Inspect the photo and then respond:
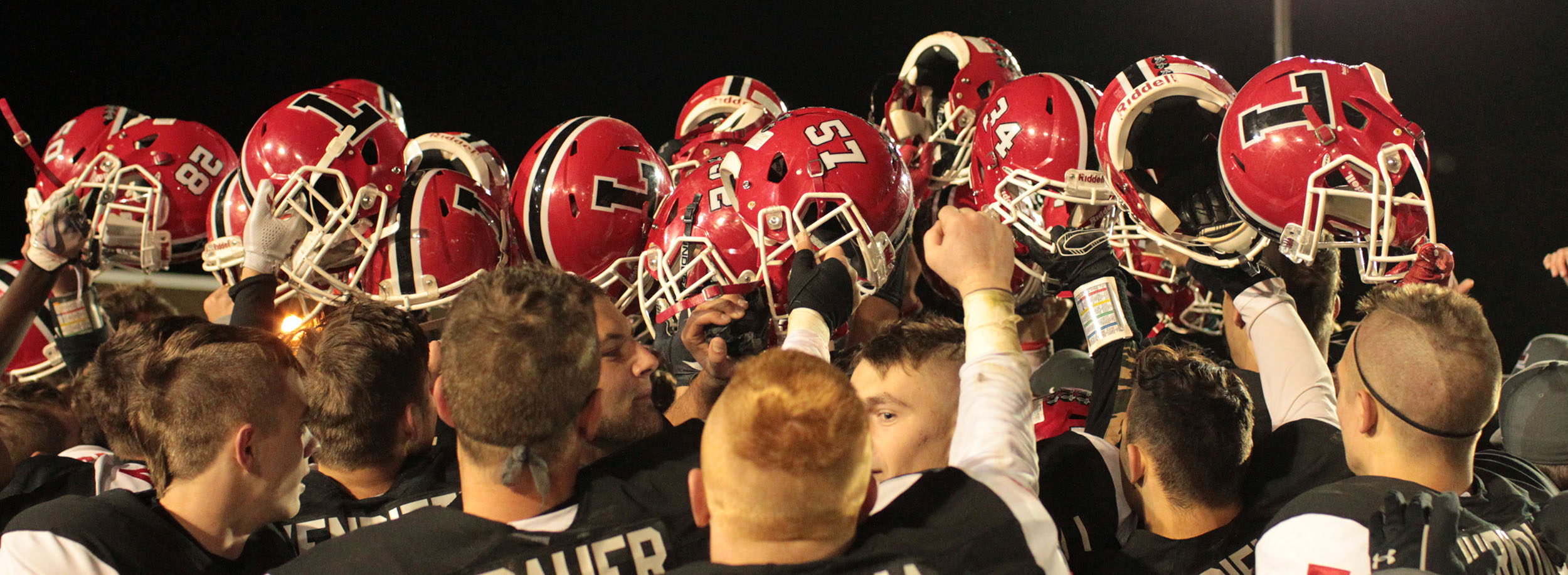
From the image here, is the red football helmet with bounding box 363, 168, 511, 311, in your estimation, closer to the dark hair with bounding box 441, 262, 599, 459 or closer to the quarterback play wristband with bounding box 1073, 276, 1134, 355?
the dark hair with bounding box 441, 262, 599, 459

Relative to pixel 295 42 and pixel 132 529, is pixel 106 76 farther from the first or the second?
pixel 132 529

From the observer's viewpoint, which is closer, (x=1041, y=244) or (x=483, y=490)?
(x=483, y=490)

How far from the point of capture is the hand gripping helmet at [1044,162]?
9.49ft

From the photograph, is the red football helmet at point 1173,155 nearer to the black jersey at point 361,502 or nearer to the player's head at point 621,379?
the player's head at point 621,379

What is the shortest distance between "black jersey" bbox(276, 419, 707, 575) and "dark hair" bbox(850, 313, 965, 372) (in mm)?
601

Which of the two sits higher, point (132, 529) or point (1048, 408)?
point (132, 529)

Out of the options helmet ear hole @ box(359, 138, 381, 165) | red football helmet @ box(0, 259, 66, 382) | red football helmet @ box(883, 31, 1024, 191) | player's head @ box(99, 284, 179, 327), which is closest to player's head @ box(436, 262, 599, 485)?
helmet ear hole @ box(359, 138, 381, 165)

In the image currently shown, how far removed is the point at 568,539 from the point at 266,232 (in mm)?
2037

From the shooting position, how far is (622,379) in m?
2.19

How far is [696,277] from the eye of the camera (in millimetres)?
2867

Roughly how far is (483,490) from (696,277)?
1.22 meters

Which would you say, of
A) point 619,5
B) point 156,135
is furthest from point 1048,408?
point 619,5

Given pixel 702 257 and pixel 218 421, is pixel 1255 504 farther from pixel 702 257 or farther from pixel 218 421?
pixel 218 421

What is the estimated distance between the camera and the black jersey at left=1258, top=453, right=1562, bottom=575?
69.7 inches
